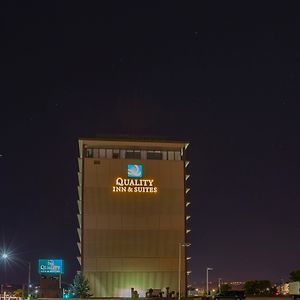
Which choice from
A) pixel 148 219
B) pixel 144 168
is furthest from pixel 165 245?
pixel 144 168

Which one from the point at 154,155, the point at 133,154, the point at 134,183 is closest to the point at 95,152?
the point at 133,154

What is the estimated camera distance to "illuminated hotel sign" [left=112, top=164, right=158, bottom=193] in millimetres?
129500

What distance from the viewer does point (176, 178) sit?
436 ft

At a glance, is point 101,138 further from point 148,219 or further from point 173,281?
point 173,281

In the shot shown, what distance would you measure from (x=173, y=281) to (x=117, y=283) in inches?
421

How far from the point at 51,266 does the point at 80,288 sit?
16.0 m

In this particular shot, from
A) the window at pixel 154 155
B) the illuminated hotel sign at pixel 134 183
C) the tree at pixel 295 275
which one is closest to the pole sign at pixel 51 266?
the illuminated hotel sign at pixel 134 183

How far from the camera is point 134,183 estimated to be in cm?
13075

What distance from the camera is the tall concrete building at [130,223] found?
12662 centimetres

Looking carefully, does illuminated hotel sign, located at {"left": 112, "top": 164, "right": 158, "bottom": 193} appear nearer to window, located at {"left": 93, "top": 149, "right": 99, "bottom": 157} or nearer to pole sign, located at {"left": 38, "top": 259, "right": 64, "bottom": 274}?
window, located at {"left": 93, "top": 149, "right": 99, "bottom": 157}

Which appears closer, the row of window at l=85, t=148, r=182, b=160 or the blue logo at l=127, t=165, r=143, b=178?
the blue logo at l=127, t=165, r=143, b=178

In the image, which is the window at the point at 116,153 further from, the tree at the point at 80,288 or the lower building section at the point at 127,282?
the tree at the point at 80,288

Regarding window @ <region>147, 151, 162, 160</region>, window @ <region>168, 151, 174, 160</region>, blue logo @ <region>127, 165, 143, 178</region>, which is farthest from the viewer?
window @ <region>168, 151, 174, 160</region>

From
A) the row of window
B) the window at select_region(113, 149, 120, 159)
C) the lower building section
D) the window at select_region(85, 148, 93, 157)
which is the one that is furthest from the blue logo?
the lower building section
